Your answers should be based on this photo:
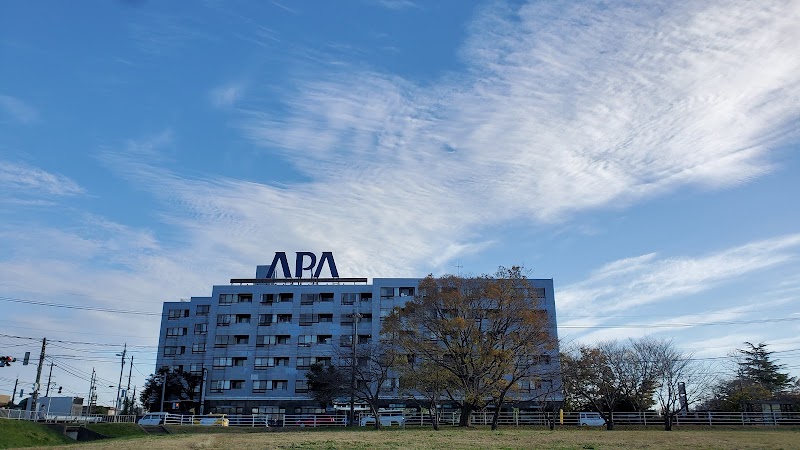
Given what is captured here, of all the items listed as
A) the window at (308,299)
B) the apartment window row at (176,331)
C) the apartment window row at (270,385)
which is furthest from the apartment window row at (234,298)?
the apartment window row at (176,331)

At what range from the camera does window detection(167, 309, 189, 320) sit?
106125mm

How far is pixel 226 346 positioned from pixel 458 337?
48.0m

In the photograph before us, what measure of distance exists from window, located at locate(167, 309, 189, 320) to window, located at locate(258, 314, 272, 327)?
24838mm

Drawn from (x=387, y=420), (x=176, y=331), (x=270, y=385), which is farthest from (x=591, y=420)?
(x=176, y=331)

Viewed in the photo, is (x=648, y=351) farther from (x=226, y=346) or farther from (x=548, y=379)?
(x=226, y=346)

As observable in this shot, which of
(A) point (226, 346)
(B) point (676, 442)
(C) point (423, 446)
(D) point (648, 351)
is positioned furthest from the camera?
(A) point (226, 346)

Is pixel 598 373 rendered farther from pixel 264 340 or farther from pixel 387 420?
pixel 264 340

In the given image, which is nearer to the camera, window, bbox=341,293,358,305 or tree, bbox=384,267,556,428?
tree, bbox=384,267,556,428

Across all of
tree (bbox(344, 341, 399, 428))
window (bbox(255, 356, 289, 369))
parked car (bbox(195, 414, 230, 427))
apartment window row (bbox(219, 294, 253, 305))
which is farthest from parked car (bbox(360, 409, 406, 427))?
apartment window row (bbox(219, 294, 253, 305))

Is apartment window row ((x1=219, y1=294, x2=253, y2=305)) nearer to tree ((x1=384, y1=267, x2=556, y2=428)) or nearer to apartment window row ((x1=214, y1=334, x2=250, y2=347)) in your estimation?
apartment window row ((x1=214, y1=334, x2=250, y2=347))

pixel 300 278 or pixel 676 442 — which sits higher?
pixel 300 278

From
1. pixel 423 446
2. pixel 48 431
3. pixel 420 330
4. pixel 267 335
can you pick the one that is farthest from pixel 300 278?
Answer: pixel 423 446

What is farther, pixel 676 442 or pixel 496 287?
pixel 496 287

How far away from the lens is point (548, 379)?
5247 cm
